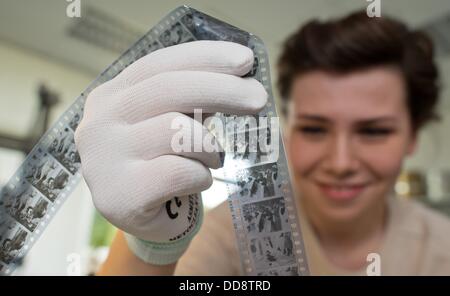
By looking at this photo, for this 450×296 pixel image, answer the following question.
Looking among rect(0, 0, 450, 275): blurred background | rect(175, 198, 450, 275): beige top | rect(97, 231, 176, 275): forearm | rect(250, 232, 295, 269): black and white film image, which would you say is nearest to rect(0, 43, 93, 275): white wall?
rect(0, 0, 450, 275): blurred background

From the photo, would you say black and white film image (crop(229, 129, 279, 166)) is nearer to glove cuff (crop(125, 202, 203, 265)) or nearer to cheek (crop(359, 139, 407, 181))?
glove cuff (crop(125, 202, 203, 265))

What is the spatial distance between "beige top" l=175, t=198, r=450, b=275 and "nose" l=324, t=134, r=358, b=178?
22 cm

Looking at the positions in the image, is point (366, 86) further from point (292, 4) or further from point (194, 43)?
point (292, 4)

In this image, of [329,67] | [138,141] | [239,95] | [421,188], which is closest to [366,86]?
[329,67]

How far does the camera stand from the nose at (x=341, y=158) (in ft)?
3.12

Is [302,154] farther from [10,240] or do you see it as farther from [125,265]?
[10,240]

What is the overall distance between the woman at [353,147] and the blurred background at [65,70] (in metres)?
0.72

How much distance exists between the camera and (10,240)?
0.56m

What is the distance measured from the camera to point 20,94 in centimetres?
223

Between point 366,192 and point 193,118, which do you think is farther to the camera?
point 366,192

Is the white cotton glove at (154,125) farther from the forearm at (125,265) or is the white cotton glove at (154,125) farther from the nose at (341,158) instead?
the nose at (341,158)

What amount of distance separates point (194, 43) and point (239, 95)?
0.09m

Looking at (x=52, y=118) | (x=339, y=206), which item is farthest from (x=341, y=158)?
(x=52, y=118)

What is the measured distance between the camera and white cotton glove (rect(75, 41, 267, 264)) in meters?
0.45
